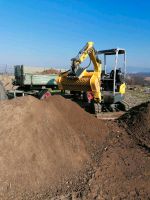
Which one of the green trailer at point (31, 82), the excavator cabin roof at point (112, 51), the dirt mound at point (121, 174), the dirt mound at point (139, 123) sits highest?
the excavator cabin roof at point (112, 51)

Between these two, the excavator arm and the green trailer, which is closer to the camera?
the excavator arm

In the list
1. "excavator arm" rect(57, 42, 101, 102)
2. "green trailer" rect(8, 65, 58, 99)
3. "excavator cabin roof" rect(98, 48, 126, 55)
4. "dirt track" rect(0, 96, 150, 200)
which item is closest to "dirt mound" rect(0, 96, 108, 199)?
"dirt track" rect(0, 96, 150, 200)

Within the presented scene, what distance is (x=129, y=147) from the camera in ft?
28.3

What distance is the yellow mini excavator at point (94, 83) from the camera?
13.0m

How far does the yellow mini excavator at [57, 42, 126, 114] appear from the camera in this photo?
1298cm

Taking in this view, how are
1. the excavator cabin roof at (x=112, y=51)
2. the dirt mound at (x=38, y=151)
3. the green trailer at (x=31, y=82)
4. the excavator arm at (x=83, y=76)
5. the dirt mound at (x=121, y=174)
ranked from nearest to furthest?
the dirt mound at (x=121, y=174) → the dirt mound at (x=38, y=151) → the excavator arm at (x=83, y=76) → the excavator cabin roof at (x=112, y=51) → the green trailer at (x=31, y=82)

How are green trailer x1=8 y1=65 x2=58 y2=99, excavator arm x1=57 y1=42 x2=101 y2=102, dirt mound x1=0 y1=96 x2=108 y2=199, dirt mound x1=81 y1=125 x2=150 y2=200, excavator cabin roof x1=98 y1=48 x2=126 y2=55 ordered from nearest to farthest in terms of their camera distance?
1. dirt mound x1=81 y1=125 x2=150 y2=200
2. dirt mound x1=0 y1=96 x2=108 y2=199
3. excavator arm x1=57 y1=42 x2=101 y2=102
4. excavator cabin roof x1=98 y1=48 x2=126 y2=55
5. green trailer x1=8 y1=65 x2=58 y2=99

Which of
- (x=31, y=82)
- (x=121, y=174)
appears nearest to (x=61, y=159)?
(x=121, y=174)

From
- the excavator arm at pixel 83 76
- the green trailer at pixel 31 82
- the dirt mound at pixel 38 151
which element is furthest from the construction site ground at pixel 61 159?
the green trailer at pixel 31 82

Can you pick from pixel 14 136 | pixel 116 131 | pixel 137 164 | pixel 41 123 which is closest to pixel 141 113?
pixel 116 131

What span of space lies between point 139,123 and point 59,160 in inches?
176

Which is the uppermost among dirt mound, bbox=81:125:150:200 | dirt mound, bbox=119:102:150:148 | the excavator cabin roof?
the excavator cabin roof

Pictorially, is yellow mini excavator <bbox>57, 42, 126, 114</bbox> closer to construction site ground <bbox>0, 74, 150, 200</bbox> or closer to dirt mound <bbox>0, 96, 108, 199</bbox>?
construction site ground <bbox>0, 74, 150, 200</bbox>

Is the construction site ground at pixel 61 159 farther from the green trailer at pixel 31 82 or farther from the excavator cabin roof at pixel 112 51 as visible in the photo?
the green trailer at pixel 31 82
